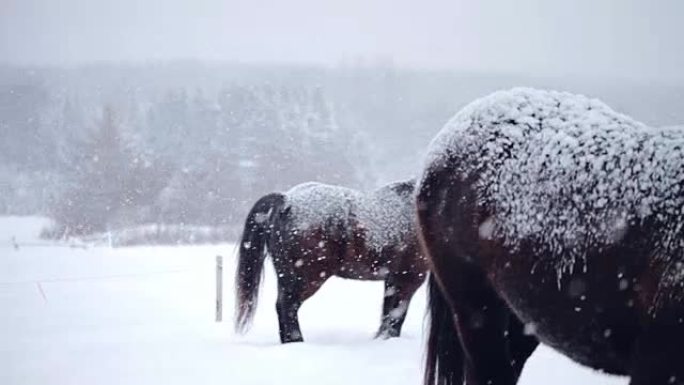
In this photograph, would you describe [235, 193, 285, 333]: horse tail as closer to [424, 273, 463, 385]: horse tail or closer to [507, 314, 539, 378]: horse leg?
[424, 273, 463, 385]: horse tail

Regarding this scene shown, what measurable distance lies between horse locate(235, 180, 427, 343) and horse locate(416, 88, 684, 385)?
3404mm

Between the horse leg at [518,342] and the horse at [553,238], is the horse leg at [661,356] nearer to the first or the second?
the horse at [553,238]

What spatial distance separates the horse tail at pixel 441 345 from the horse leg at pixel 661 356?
0.66 metres

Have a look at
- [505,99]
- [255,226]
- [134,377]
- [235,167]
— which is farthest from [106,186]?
[505,99]

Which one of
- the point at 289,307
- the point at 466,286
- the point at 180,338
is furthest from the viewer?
the point at 289,307

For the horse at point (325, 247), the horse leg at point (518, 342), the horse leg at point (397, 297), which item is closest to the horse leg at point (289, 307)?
the horse at point (325, 247)

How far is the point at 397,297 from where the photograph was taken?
549cm

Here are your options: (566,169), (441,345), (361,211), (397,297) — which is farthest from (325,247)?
(566,169)

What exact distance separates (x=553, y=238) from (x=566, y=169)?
0.17m

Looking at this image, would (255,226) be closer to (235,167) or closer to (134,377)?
(134,377)

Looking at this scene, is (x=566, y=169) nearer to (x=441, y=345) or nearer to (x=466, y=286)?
(x=466, y=286)

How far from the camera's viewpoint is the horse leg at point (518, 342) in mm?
1798

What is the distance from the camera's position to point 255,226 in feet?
17.5

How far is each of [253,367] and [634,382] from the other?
275 centimetres
